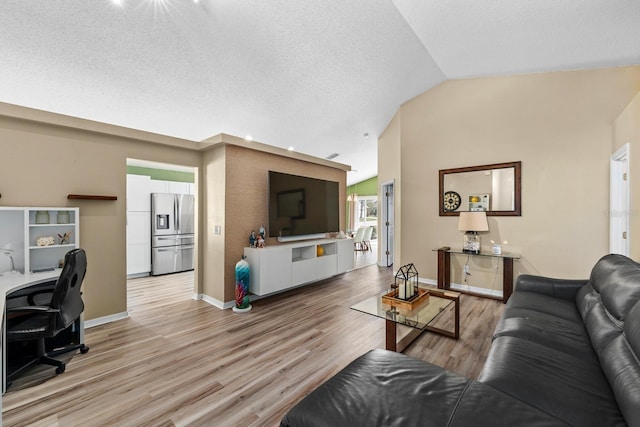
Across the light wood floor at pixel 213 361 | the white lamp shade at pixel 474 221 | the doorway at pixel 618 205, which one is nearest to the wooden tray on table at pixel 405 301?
the light wood floor at pixel 213 361

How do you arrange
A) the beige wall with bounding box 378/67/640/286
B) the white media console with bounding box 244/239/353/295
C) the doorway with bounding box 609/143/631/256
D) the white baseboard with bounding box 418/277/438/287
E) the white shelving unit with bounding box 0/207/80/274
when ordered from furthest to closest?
the white baseboard with bounding box 418/277/438/287, the white media console with bounding box 244/239/353/295, the beige wall with bounding box 378/67/640/286, the doorway with bounding box 609/143/631/256, the white shelving unit with bounding box 0/207/80/274

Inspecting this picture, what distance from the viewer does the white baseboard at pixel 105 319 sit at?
9.70ft

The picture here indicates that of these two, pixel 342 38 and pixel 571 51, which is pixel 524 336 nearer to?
pixel 571 51

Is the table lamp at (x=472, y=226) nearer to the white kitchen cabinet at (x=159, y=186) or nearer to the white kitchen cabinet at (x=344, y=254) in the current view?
the white kitchen cabinet at (x=344, y=254)

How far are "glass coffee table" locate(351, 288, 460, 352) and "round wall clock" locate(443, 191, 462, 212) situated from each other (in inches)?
81.5

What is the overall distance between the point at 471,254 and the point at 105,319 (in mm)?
4976

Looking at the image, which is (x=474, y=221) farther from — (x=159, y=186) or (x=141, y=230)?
(x=141, y=230)

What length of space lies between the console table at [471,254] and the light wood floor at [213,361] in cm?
28

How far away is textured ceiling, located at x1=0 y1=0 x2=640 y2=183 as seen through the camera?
2.39m

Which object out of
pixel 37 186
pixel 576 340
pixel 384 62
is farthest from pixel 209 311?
pixel 384 62

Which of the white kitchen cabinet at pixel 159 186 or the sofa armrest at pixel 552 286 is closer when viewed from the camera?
the sofa armrest at pixel 552 286

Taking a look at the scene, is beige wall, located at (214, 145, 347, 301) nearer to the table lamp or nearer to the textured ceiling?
the textured ceiling

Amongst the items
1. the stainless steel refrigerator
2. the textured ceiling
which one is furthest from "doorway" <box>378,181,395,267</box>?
the stainless steel refrigerator

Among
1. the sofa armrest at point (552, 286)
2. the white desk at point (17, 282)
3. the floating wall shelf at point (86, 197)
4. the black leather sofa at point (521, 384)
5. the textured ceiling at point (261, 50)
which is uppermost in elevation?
the textured ceiling at point (261, 50)
